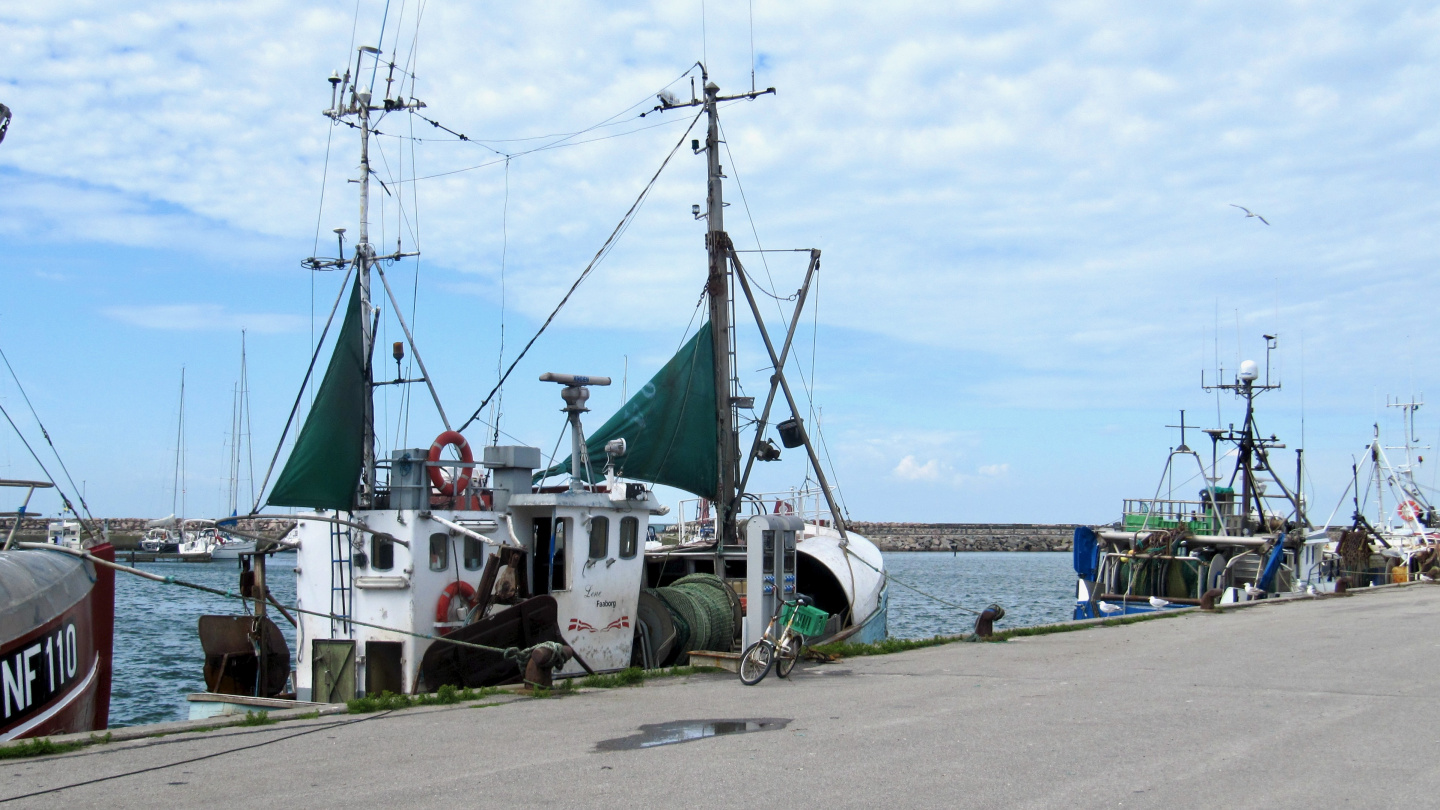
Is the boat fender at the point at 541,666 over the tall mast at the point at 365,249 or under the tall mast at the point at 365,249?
under

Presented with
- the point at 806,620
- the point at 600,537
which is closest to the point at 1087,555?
the point at 806,620

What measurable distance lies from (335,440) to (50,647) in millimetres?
5077

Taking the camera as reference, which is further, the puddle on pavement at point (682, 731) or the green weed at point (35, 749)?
the puddle on pavement at point (682, 731)

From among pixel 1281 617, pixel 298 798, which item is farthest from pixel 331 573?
pixel 1281 617

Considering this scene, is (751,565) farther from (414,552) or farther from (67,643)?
(67,643)

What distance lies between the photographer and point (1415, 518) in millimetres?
50094

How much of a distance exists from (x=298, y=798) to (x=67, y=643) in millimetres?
5845

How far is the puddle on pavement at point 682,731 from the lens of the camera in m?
9.15

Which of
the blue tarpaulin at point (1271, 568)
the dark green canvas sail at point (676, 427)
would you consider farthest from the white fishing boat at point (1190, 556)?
the dark green canvas sail at point (676, 427)

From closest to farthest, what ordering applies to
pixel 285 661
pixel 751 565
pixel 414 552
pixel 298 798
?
pixel 298 798 → pixel 414 552 → pixel 751 565 → pixel 285 661

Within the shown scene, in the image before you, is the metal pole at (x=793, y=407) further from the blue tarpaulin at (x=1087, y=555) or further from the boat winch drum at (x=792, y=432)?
the blue tarpaulin at (x=1087, y=555)

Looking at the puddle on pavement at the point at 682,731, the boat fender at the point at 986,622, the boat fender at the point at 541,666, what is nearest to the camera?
the puddle on pavement at the point at 682,731

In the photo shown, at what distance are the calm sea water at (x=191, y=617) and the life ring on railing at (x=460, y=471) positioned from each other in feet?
29.7

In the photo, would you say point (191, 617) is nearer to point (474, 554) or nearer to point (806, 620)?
point (474, 554)
